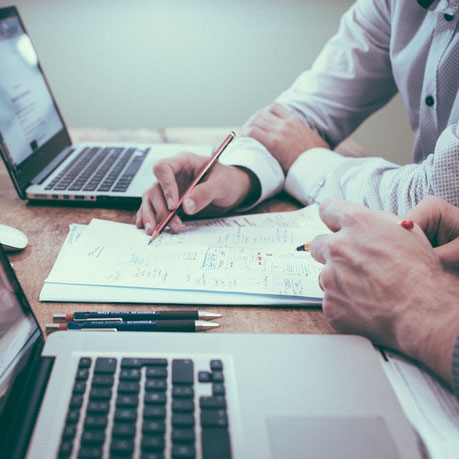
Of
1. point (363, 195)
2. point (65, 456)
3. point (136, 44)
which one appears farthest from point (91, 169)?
point (136, 44)

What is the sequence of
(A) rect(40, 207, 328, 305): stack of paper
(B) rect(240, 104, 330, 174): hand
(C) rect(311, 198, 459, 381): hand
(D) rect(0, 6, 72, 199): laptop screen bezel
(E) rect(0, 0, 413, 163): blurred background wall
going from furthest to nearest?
1. (E) rect(0, 0, 413, 163): blurred background wall
2. (B) rect(240, 104, 330, 174): hand
3. (D) rect(0, 6, 72, 199): laptop screen bezel
4. (A) rect(40, 207, 328, 305): stack of paper
5. (C) rect(311, 198, 459, 381): hand

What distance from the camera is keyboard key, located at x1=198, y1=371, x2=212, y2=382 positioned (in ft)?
1.17

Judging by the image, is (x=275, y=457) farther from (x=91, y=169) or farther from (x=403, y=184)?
(x=91, y=169)

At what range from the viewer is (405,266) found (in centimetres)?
44

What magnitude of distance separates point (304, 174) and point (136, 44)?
1.30m

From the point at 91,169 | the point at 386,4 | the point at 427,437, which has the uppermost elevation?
the point at 386,4

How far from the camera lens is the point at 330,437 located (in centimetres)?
33

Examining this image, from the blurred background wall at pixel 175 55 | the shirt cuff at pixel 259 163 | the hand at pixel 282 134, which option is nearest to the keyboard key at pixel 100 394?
the shirt cuff at pixel 259 163

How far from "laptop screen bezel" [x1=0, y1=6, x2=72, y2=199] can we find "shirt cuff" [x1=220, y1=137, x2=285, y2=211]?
379mm

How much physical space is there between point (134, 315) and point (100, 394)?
13cm

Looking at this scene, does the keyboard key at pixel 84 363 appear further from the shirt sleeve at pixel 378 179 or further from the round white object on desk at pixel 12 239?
the shirt sleeve at pixel 378 179

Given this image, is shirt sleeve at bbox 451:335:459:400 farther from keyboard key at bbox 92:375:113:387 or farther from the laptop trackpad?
keyboard key at bbox 92:375:113:387

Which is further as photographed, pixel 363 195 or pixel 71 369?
pixel 363 195

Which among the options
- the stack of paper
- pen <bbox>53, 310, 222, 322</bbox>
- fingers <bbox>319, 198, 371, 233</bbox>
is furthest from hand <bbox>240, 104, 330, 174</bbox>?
pen <bbox>53, 310, 222, 322</bbox>
